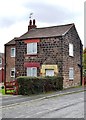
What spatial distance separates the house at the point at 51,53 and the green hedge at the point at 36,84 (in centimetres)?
376

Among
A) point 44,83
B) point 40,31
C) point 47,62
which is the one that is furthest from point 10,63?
point 44,83

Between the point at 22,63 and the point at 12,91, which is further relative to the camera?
the point at 22,63

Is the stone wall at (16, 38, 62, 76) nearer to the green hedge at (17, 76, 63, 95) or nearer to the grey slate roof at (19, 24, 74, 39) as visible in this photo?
the grey slate roof at (19, 24, 74, 39)

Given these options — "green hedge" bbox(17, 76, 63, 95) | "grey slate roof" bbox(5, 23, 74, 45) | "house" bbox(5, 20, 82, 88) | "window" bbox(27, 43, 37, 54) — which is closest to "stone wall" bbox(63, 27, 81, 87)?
"house" bbox(5, 20, 82, 88)

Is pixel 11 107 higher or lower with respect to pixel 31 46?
lower

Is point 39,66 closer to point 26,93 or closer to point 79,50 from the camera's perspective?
point 79,50

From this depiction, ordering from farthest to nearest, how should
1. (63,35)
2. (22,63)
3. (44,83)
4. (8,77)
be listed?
(8,77) → (22,63) → (63,35) → (44,83)

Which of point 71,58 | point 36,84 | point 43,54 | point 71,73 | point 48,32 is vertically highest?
point 48,32

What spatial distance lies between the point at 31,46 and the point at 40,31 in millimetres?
3390

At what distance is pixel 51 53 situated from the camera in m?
33.2

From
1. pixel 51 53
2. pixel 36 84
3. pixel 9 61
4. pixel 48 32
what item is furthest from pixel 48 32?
pixel 36 84

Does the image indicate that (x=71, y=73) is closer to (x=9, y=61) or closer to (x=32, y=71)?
(x=32, y=71)

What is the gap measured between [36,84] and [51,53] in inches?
314

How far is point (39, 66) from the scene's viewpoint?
33906 mm
